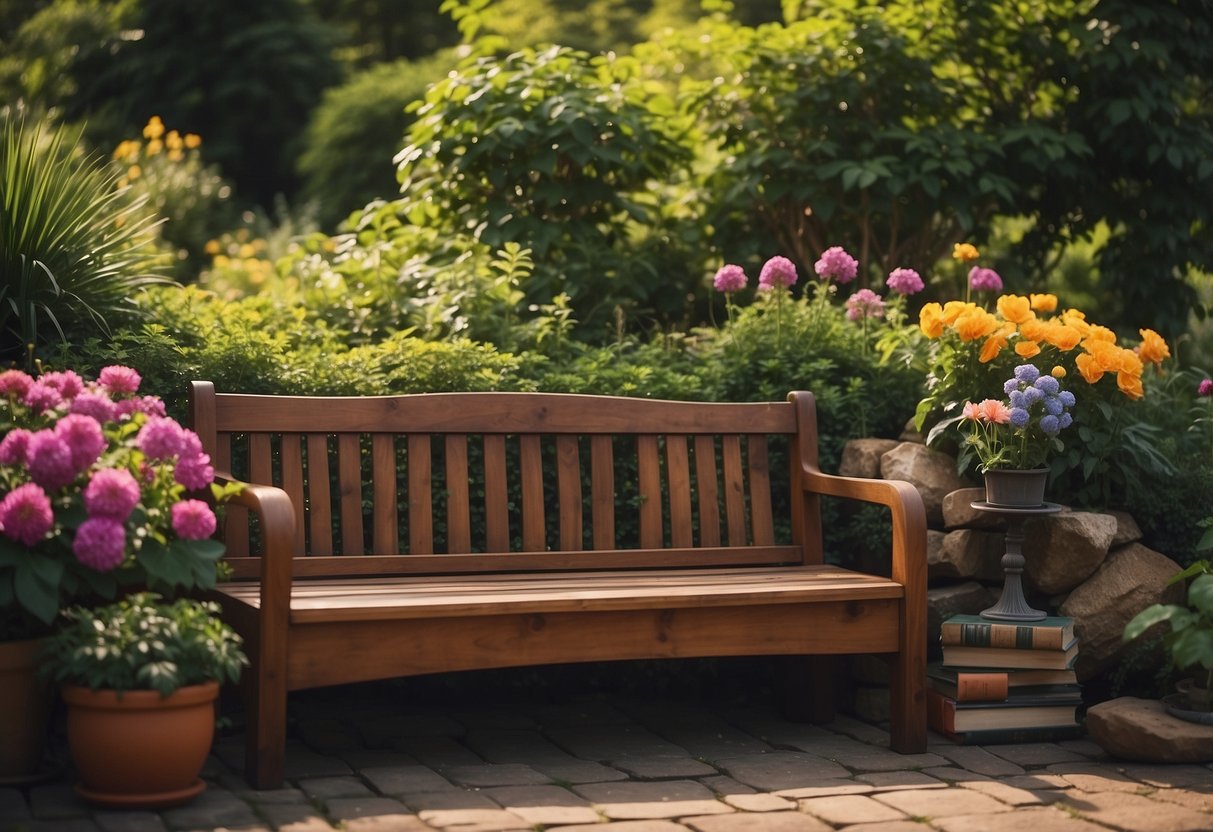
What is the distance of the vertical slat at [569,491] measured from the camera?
4.86m

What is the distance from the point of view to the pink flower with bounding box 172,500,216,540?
361 centimetres

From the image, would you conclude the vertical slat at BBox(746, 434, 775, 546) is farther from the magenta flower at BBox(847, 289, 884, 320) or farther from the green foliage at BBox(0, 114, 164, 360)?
the green foliage at BBox(0, 114, 164, 360)

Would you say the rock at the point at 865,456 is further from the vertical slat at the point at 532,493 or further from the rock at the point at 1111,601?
the vertical slat at the point at 532,493

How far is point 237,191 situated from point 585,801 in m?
16.0

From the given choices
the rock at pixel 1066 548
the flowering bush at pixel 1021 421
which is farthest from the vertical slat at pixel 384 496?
the rock at pixel 1066 548

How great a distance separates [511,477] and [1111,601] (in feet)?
7.21

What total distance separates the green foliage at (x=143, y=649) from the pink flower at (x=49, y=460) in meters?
0.36

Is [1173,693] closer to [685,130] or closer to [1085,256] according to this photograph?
[685,130]

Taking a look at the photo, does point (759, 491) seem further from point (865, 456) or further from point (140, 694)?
point (140, 694)

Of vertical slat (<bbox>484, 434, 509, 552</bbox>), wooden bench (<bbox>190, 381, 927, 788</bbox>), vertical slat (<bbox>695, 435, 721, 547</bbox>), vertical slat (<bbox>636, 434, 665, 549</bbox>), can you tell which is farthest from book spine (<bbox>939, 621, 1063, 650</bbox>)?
vertical slat (<bbox>484, 434, 509, 552</bbox>)

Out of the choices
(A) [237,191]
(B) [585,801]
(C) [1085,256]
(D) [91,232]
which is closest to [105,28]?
(A) [237,191]

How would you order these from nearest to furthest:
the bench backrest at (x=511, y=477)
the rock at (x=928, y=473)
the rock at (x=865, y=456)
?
the bench backrest at (x=511, y=477) → the rock at (x=928, y=473) → the rock at (x=865, y=456)

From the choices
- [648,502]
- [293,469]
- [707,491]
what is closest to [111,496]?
[293,469]

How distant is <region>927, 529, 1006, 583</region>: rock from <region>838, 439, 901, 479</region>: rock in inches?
16.1
